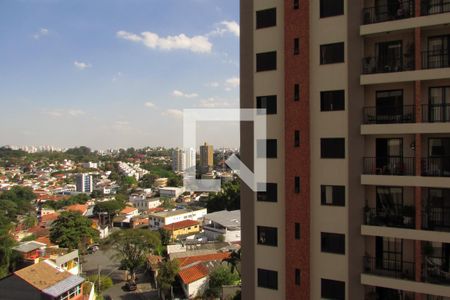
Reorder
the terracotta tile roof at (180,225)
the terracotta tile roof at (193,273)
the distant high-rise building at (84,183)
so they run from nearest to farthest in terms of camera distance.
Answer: the terracotta tile roof at (193,273) < the terracotta tile roof at (180,225) < the distant high-rise building at (84,183)

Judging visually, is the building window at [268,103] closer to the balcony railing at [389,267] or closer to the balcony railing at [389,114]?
the balcony railing at [389,114]

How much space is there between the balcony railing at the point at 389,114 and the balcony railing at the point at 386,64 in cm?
96

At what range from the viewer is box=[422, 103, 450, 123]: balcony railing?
28.0 feet

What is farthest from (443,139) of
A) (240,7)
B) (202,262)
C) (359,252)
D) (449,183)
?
(202,262)

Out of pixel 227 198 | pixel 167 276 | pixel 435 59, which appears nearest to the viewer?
pixel 435 59

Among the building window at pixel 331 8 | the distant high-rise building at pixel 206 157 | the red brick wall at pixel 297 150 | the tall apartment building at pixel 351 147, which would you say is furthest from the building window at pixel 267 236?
the distant high-rise building at pixel 206 157

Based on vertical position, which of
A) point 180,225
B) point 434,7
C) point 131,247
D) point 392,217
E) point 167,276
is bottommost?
point 180,225

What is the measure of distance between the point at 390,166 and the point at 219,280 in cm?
2139

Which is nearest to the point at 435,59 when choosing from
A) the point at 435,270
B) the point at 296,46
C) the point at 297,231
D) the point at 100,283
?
the point at 296,46

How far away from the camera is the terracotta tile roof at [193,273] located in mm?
27578

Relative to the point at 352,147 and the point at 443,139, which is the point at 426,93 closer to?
the point at 443,139

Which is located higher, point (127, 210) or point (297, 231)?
point (297, 231)

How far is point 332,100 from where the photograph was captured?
9.42 meters

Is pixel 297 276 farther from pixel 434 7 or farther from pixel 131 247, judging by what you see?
pixel 131 247
